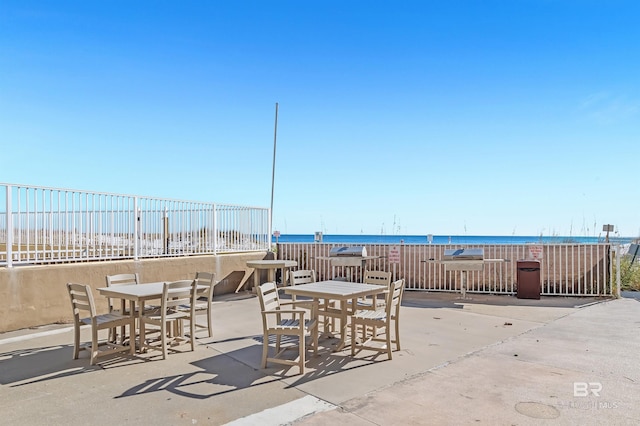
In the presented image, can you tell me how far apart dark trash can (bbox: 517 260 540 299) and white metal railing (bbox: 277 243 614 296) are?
410mm

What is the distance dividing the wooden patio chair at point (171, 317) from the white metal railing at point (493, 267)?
5.18m

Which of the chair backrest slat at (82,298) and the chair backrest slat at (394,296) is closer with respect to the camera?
the chair backrest slat at (82,298)

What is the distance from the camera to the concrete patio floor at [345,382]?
306cm

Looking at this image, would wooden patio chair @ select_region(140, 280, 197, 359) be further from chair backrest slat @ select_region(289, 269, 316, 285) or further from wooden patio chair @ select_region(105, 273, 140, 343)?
chair backrest slat @ select_region(289, 269, 316, 285)

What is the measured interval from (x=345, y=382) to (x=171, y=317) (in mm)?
2239

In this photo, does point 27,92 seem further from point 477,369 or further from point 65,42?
point 477,369

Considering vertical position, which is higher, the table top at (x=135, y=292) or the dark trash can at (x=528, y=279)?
the table top at (x=135, y=292)

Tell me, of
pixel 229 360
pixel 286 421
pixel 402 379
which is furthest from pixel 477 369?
pixel 229 360

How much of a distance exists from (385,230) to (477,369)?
10.5 metres

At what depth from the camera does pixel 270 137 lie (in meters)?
13.6

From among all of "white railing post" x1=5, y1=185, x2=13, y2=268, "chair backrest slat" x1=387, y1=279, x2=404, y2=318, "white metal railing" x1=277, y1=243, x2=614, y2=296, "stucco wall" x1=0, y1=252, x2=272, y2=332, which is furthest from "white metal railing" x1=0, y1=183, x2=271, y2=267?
"chair backrest slat" x1=387, y1=279, x2=404, y2=318

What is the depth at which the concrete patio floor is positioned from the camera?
3064 millimetres
